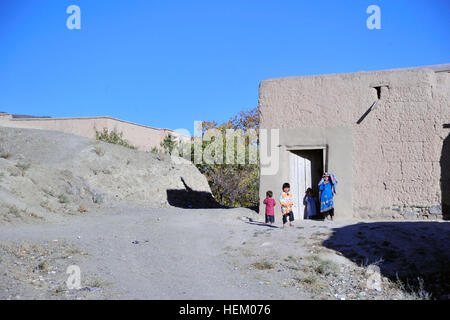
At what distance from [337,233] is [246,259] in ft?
6.63

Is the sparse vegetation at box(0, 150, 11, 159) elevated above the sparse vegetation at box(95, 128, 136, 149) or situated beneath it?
situated beneath

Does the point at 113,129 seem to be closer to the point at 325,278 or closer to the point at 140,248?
the point at 140,248

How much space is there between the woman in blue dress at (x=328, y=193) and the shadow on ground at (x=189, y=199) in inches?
340

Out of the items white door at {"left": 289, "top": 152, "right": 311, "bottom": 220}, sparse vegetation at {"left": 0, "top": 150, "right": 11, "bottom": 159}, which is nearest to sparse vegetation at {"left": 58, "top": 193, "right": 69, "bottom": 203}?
sparse vegetation at {"left": 0, "top": 150, "right": 11, "bottom": 159}

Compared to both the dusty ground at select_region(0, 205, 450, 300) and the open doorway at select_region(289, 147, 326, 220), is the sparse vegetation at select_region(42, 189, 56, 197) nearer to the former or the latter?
the dusty ground at select_region(0, 205, 450, 300)

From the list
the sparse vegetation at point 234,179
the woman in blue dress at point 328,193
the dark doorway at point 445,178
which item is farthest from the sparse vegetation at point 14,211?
the sparse vegetation at point 234,179

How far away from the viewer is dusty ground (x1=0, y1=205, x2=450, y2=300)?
18.6ft

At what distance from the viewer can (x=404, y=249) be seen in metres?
7.34

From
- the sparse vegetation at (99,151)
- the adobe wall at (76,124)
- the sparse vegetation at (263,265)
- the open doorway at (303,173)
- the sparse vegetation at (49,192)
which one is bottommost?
the sparse vegetation at (263,265)

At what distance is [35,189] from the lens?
12.9 metres

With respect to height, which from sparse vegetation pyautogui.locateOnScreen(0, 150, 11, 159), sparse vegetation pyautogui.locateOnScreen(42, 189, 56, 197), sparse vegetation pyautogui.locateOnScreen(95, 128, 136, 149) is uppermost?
sparse vegetation pyautogui.locateOnScreen(95, 128, 136, 149)

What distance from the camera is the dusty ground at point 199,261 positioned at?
18.6ft

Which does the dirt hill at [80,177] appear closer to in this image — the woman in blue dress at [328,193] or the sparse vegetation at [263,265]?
the sparse vegetation at [263,265]

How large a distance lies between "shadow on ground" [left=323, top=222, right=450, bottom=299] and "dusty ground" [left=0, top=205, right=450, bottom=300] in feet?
0.11
